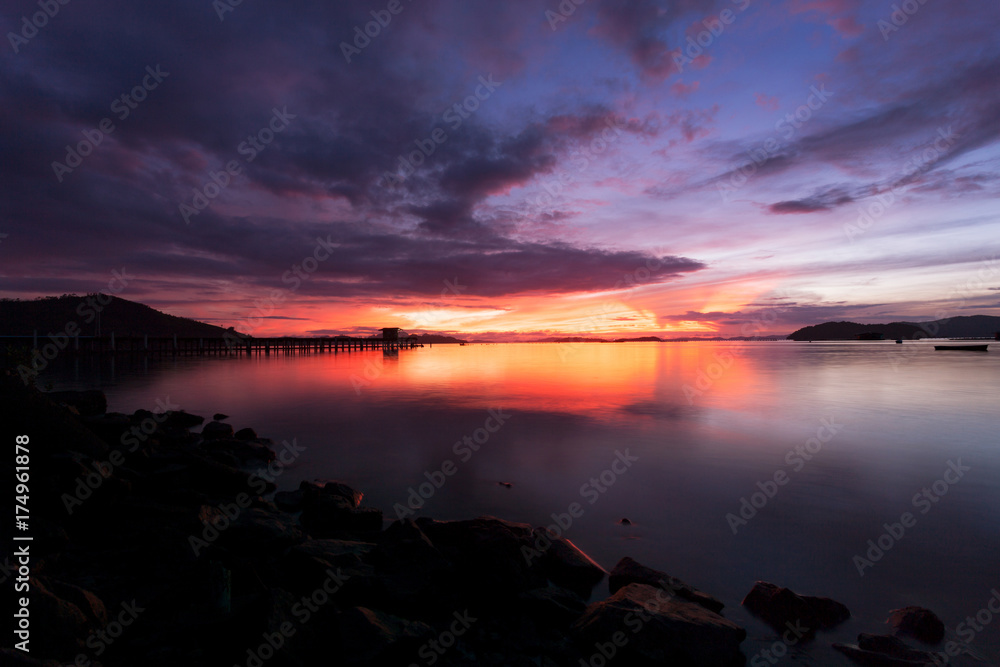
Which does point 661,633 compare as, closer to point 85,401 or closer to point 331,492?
point 331,492

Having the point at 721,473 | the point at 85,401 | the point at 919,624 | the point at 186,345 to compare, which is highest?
the point at 186,345

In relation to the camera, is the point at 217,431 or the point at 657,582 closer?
the point at 657,582

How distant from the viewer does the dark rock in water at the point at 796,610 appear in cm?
510

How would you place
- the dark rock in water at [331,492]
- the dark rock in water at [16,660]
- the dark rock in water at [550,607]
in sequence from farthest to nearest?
1. the dark rock in water at [331,492]
2. the dark rock in water at [550,607]
3. the dark rock in water at [16,660]

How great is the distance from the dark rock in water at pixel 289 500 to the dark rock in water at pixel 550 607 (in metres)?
5.11

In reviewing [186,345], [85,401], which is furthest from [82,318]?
[85,401]

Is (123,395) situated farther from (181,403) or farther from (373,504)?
(373,504)

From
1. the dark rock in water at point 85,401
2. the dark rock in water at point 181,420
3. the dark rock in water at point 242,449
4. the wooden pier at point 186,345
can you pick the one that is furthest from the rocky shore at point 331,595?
the wooden pier at point 186,345

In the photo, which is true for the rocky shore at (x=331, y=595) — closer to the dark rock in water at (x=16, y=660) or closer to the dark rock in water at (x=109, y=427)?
the dark rock in water at (x=16, y=660)

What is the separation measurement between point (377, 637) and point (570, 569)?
2.85 metres

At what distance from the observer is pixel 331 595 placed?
16.0ft

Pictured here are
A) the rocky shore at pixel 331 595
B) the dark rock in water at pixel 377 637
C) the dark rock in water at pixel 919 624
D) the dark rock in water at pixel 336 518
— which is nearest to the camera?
the dark rock in water at pixel 377 637

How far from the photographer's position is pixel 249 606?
4254mm

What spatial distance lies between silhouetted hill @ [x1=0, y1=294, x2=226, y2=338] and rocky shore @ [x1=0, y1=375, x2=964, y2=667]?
176 m
